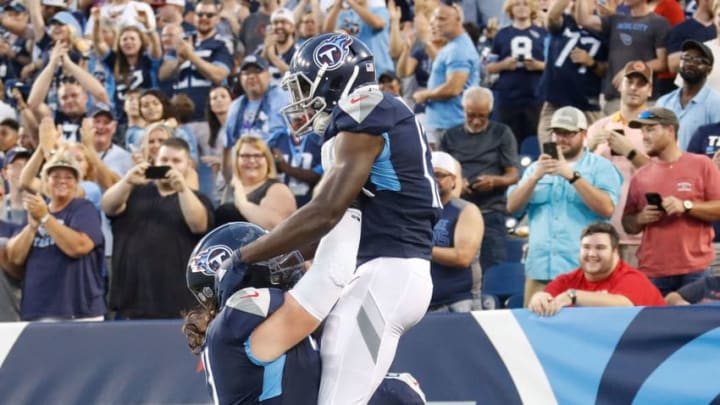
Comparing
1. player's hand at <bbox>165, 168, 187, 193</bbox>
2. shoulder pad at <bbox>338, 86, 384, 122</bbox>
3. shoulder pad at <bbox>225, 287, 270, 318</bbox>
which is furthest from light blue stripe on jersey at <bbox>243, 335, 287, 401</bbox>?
player's hand at <bbox>165, 168, 187, 193</bbox>

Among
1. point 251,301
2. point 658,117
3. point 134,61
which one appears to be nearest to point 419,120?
point 658,117

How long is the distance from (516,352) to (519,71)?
5419 millimetres

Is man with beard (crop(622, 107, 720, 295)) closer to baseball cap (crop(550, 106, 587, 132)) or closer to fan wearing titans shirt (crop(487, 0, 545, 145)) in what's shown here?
baseball cap (crop(550, 106, 587, 132))

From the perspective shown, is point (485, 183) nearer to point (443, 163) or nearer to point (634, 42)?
point (443, 163)

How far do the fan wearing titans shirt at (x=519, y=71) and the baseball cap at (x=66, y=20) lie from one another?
4.69 m

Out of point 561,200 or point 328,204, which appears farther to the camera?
point 561,200

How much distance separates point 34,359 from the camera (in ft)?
22.0

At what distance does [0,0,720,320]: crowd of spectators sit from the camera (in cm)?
792

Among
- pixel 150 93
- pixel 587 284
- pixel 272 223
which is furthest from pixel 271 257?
pixel 150 93

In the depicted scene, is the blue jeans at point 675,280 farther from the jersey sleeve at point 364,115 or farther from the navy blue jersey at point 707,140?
the jersey sleeve at point 364,115

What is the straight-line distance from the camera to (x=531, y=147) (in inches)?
429

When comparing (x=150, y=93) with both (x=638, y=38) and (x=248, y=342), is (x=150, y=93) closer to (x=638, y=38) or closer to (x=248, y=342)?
(x=638, y=38)

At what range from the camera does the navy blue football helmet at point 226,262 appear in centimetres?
446

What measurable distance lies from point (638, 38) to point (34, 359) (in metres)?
6.03
